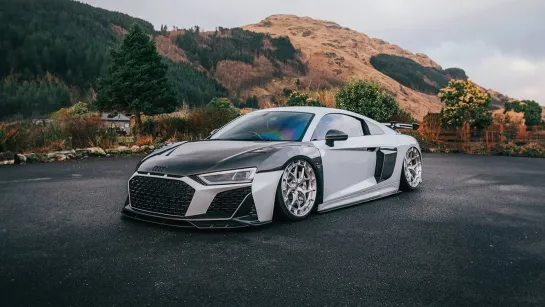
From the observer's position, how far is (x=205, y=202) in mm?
4609

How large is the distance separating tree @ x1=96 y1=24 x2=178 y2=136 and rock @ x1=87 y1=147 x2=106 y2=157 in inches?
628

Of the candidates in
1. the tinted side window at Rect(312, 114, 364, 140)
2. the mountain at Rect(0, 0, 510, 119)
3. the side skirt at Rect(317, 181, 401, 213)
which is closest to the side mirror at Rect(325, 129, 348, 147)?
the tinted side window at Rect(312, 114, 364, 140)

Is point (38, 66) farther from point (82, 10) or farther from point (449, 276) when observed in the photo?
point (449, 276)

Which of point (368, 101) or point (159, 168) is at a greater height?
point (368, 101)

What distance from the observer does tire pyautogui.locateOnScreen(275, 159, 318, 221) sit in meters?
5.13

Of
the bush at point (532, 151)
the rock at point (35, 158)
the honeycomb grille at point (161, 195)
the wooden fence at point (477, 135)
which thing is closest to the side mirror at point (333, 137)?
the honeycomb grille at point (161, 195)

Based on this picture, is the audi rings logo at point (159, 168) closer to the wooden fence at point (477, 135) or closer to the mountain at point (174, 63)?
the wooden fence at point (477, 135)

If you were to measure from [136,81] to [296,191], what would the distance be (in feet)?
92.4

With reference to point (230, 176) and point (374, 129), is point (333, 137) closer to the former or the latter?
point (374, 129)

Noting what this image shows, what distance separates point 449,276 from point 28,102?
87236 mm

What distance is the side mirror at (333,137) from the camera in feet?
18.8

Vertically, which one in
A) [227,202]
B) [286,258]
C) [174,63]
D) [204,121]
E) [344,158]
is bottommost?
[286,258]

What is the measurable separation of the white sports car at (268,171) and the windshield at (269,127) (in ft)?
0.04

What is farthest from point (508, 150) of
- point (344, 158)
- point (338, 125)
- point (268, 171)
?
point (268, 171)
